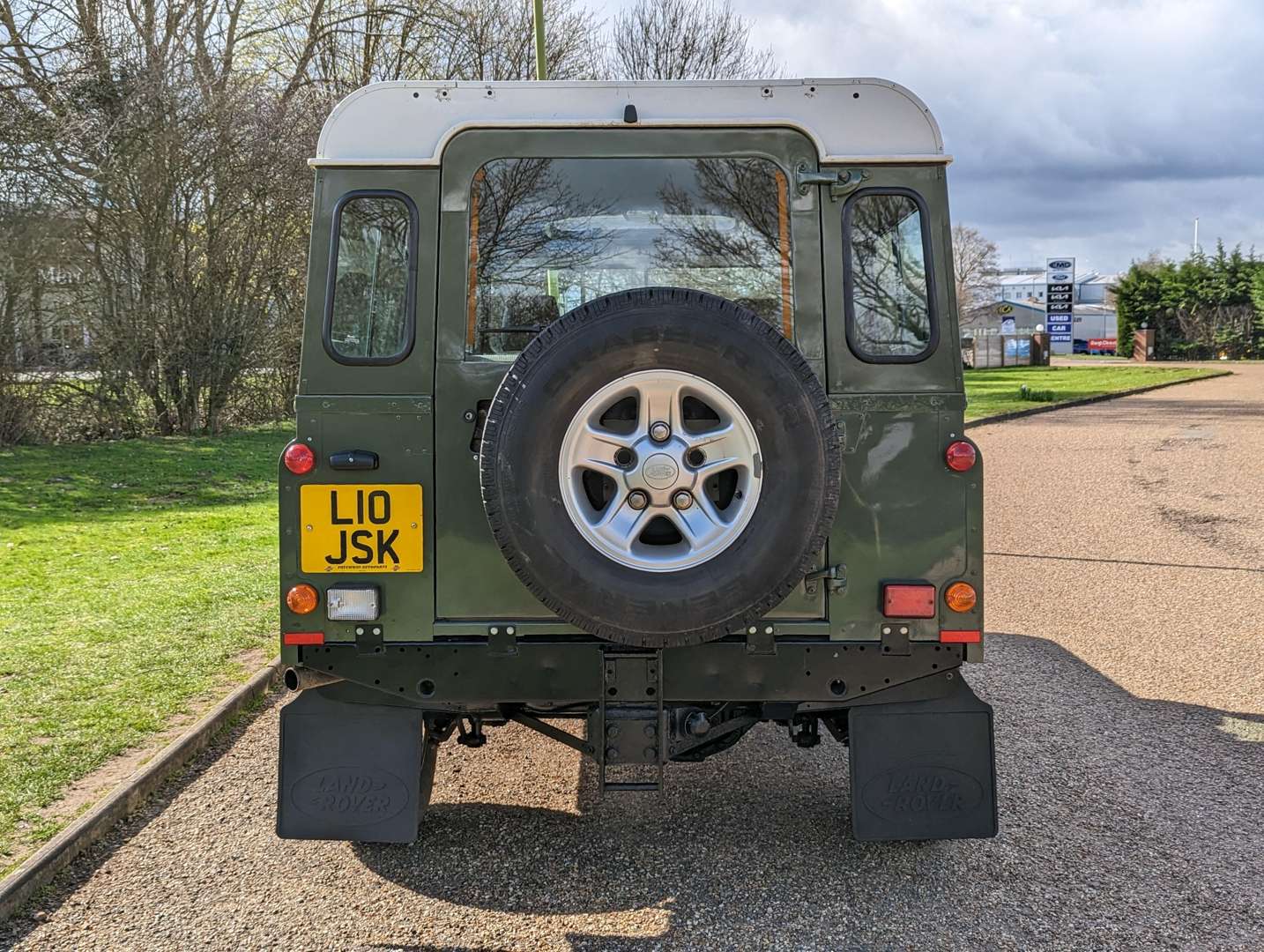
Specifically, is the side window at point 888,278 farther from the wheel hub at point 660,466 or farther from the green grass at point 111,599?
the green grass at point 111,599

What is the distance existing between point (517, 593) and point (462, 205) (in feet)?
4.31

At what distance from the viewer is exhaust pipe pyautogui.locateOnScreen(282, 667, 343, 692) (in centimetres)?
384

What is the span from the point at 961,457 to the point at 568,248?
58.6 inches

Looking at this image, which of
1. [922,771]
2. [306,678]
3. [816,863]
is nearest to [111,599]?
[306,678]

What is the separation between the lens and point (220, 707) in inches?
219

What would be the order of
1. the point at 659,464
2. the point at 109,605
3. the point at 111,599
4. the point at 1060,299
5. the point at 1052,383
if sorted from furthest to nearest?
the point at 1060,299, the point at 1052,383, the point at 111,599, the point at 109,605, the point at 659,464

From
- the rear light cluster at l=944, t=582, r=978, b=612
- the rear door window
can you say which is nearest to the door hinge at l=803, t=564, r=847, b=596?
the rear light cluster at l=944, t=582, r=978, b=612

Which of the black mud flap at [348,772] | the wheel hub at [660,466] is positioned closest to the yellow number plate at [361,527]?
the black mud flap at [348,772]

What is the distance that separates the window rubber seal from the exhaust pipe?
3.51ft

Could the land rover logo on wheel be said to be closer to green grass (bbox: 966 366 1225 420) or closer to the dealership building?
green grass (bbox: 966 366 1225 420)

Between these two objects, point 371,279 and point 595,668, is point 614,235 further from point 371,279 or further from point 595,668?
point 595,668

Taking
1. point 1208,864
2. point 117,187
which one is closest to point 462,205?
point 1208,864

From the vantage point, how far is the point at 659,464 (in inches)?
132

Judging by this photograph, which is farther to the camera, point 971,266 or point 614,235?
point 971,266
